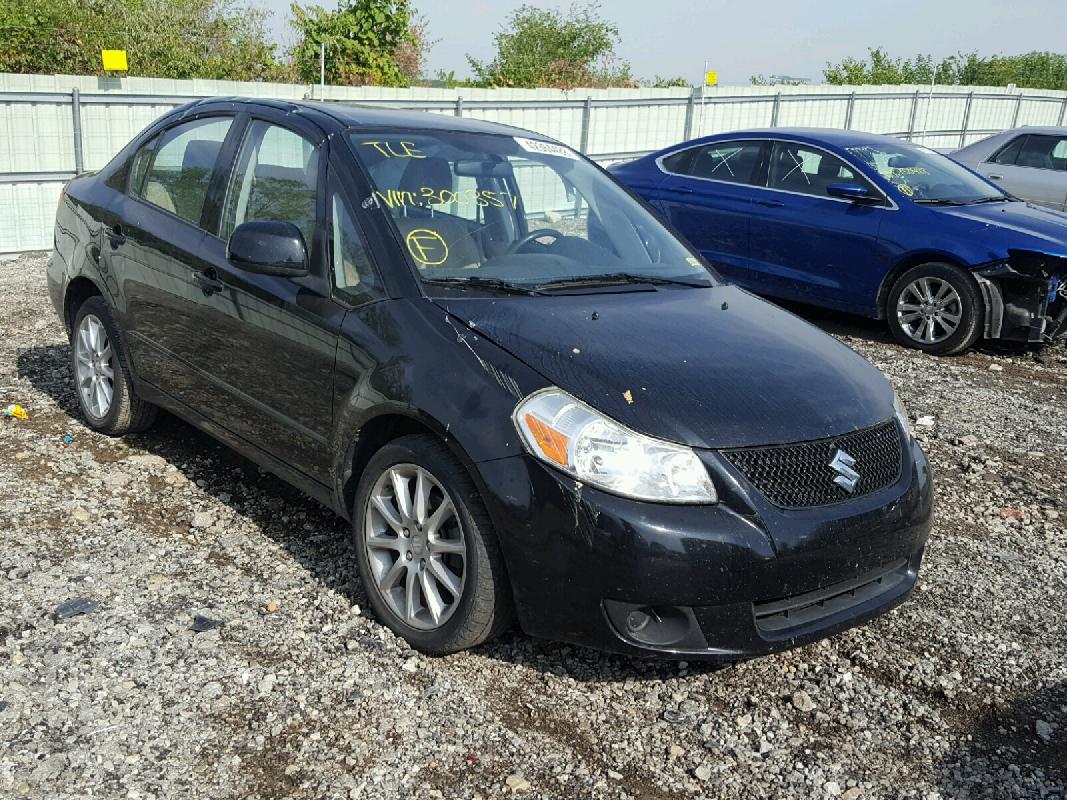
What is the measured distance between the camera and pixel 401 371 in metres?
3.55

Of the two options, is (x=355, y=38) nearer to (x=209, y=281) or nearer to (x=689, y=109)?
(x=689, y=109)

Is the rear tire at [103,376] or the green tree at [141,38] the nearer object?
the rear tire at [103,376]

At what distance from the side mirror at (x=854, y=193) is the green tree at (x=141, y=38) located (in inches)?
657

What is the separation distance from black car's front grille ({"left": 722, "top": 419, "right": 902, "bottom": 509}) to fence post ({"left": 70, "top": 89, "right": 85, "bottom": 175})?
1051 centimetres

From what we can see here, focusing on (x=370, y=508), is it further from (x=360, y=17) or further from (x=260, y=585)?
(x=360, y=17)

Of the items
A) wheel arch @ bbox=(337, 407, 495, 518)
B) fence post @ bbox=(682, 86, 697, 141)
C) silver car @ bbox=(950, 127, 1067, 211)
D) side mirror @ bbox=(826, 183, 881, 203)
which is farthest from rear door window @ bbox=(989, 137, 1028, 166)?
wheel arch @ bbox=(337, 407, 495, 518)

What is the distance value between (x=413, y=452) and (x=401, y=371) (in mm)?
275

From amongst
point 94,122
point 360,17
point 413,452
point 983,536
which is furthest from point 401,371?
point 360,17

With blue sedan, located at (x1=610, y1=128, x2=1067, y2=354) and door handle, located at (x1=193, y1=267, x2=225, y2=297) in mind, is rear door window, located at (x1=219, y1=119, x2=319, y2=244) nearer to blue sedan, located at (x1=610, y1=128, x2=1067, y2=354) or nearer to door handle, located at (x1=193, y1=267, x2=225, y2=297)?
door handle, located at (x1=193, y1=267, x2=225, y2=297)

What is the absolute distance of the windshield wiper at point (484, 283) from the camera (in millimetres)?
3814

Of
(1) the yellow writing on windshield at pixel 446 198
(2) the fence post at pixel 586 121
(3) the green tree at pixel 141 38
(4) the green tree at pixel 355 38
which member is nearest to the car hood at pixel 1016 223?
(1) the yellow writing on windshield at pixel 446 198

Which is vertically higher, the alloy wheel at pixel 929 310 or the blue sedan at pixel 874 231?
the blue sedan at pixel 874 231

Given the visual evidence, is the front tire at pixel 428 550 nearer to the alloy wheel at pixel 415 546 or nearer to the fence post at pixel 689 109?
the alloy wheel at pixel 415 546

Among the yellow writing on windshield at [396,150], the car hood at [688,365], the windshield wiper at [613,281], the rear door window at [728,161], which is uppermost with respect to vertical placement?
the yellow writing on windshield at [396,150]
